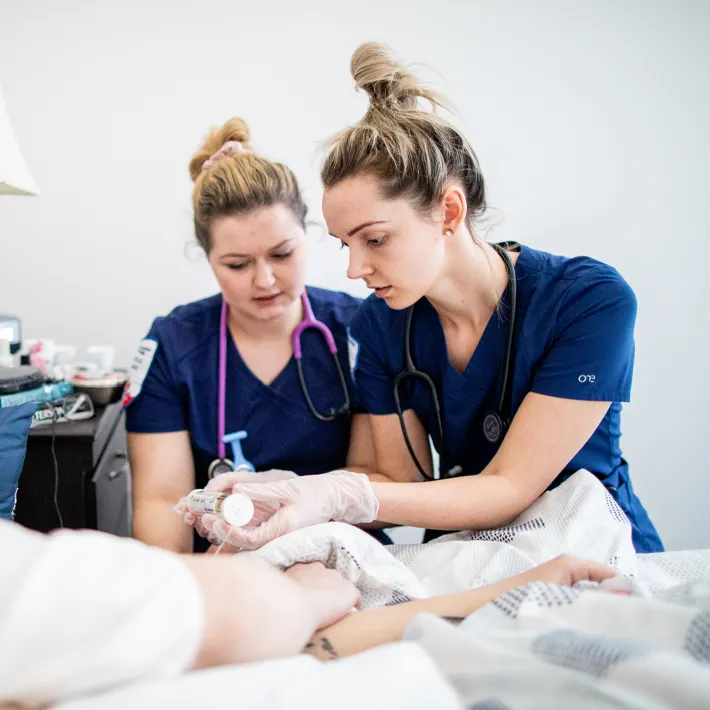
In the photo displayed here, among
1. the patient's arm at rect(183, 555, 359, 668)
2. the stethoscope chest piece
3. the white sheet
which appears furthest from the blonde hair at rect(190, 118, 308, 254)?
the white sheet

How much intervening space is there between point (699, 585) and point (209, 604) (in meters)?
0.59

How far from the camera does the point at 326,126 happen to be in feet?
6.71

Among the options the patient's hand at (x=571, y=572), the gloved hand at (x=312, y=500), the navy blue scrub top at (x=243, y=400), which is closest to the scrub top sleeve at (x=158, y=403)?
the navy blue scrub top at (x=243, y=400)

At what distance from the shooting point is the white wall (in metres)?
1.93

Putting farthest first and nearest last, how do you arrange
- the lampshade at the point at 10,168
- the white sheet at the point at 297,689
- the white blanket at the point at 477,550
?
the lampshade at the point at 10,168 → the white blanket at the point at 477,550 → the white sheet at the point at 297,689

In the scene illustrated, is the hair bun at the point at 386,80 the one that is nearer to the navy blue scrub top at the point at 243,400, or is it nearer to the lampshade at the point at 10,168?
the navy blue scrub top at the point at 243,400

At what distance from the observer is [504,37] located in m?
2.02

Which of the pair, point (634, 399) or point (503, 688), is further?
point (634, 399)

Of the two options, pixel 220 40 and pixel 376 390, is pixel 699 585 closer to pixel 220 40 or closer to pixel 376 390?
pixel 376 390

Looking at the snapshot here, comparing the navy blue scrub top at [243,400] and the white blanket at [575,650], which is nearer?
the white blanket at [575,650]

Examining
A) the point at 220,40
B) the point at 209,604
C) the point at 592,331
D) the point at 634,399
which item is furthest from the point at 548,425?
the point at 220,40

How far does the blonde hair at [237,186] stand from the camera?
136 cm

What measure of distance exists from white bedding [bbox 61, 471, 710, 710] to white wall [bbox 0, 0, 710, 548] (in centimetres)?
135

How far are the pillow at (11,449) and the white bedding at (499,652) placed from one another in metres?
0.57
